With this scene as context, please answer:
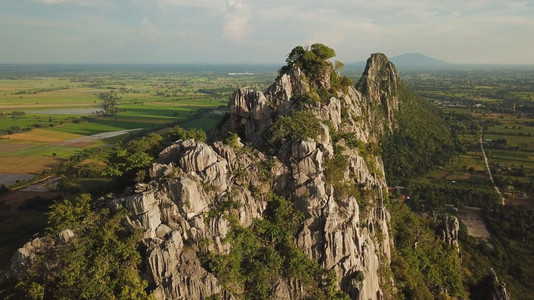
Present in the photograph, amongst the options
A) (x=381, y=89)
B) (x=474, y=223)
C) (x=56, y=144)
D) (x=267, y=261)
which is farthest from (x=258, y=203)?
(x=56, y=144)

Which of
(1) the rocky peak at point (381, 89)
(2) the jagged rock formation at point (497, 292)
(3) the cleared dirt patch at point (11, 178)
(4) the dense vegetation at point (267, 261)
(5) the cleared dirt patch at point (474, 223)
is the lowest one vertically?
(5) the cleared dirt patch at point (474, 223)

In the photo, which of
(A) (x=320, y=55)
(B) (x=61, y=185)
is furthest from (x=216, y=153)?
(B) (x=61, y=185)

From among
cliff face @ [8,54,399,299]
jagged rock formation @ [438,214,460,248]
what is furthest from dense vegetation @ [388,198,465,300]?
cliff face @ [8,54,399,299]

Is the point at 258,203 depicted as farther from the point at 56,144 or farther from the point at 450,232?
the point at 56,144

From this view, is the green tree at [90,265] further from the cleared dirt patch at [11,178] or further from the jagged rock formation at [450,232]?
the cleared dirt patch at [11,178]

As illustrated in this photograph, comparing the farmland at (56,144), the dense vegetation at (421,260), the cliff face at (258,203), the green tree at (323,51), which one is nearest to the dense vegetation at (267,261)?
the cliff face at (258,203)

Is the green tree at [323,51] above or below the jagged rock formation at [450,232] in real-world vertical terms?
above
